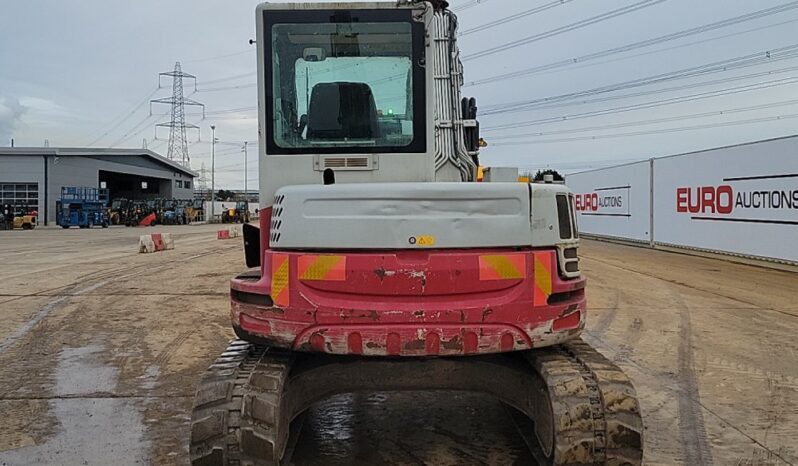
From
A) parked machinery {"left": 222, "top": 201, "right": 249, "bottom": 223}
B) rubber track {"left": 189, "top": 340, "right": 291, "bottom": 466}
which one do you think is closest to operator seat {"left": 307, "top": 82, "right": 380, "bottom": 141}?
rubber track {"left": 189, "top": 340, "right": 291, "bottom": 466}

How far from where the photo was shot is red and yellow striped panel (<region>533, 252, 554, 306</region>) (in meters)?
3.76

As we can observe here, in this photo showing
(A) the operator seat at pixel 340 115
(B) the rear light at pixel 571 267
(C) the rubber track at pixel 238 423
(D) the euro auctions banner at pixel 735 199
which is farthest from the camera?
(D) the euro auctions banner at pixel 735 199

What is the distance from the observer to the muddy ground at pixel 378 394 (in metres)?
4.72

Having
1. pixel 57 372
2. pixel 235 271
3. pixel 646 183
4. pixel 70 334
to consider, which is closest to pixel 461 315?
pixel 57 372

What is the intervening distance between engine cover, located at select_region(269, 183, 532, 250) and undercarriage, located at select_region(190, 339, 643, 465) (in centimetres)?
80

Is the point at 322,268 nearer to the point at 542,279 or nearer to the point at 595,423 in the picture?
the point at 542,279

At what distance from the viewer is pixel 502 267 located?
3717 mm

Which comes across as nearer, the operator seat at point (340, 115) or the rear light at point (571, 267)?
the rear light at point (571, 267)

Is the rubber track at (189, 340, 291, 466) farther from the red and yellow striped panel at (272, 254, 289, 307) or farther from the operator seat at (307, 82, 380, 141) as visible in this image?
the operator seat at (307, 82, 380, 141)

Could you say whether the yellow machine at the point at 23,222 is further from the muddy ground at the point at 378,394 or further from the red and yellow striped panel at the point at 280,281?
the red and yellow striped panel at the point at 280,281

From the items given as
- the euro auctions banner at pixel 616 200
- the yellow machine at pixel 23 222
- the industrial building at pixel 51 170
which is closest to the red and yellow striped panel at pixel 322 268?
the euro auctions banner at pixel 616 200

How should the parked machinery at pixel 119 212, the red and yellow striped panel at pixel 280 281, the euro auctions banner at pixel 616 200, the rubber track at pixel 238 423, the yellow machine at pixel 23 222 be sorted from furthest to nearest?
1. the parked machinery at pixel 119 212
2. the yellow machine at pixel 23 222
3. the euro auctions banner at pixel 616 200
4. the red and yellow striped panel at pixel 280 281
5. the rubber track at pixel 238 423

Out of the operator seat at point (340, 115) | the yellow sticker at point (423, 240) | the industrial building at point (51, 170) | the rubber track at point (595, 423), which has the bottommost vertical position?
the rubber track at point (595, 423)

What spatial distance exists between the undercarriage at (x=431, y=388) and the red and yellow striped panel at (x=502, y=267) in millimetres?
638
